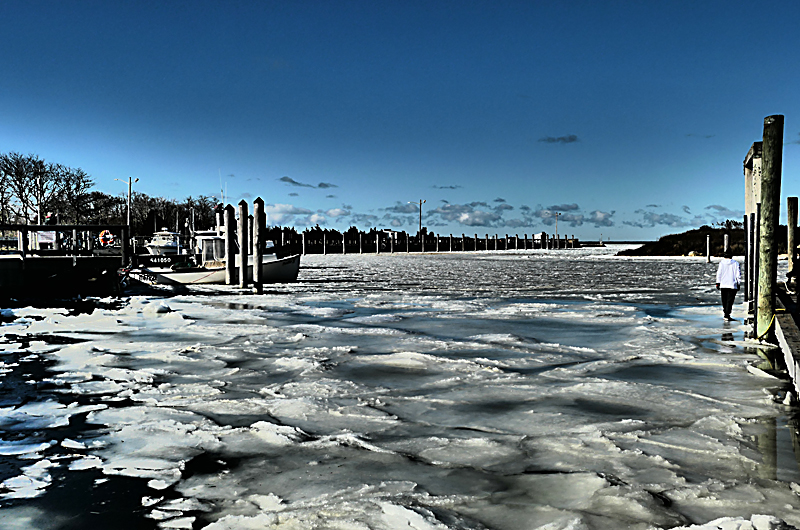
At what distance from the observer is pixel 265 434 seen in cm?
535

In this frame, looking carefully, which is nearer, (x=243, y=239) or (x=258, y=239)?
(x=258, y=239)

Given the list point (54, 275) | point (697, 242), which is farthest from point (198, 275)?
point (697, 242)

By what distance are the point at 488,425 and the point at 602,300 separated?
12650mm

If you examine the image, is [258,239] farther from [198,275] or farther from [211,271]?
[198,275]

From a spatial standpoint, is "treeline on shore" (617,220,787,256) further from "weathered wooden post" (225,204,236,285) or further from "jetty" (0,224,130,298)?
"jetty" (0,224,130,298)

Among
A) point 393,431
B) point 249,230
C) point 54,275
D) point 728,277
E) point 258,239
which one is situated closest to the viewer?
point 393,431

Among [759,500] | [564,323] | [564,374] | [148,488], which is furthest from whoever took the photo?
[564,323]

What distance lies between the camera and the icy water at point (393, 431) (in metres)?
3.85

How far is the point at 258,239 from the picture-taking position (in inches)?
902

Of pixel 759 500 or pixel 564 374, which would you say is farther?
pixel 564 374

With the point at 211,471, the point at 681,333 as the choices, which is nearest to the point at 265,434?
the point at 211,471

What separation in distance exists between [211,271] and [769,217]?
21289 mm

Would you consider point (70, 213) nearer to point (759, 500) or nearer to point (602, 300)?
point (602, 300)

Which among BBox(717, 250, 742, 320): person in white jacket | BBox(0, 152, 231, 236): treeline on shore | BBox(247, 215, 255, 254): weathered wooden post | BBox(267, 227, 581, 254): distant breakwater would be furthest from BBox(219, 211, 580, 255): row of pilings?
BBox(717, 250, 742, 320): person in white jacket
